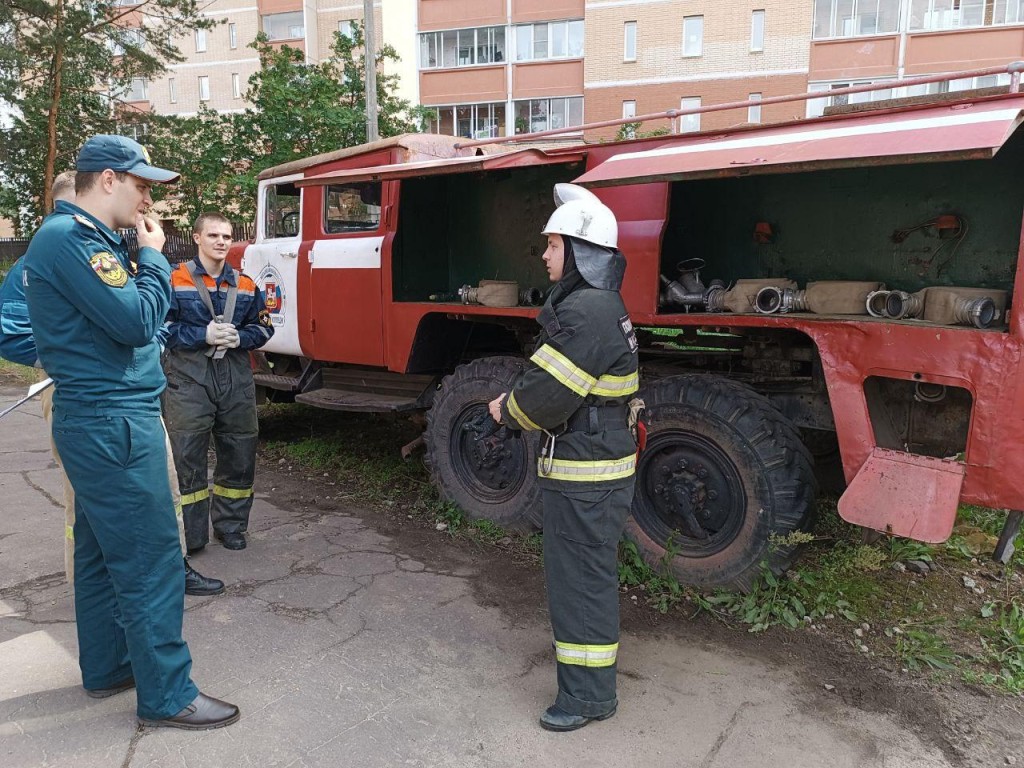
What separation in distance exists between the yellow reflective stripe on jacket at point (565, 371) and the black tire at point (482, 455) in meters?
1.73

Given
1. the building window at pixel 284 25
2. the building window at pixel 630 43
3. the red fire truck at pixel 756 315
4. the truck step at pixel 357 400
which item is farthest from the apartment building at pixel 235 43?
the red fire truck at pixel 756 315

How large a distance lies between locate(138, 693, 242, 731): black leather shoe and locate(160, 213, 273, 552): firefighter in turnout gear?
161 cm

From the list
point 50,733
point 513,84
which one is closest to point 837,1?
point 513,84

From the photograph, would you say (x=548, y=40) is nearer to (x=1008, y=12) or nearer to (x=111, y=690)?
(x=1008, y=12)

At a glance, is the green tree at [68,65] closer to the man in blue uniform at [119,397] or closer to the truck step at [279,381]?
the truck step at [279,381]

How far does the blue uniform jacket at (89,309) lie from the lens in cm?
229

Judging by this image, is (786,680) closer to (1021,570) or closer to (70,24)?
(1021,570)

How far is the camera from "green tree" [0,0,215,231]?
55.1 ft

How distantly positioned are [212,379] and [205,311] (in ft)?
1.21

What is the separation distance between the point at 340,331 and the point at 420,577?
215 centimetres

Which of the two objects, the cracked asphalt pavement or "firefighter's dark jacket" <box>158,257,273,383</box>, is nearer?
the cracked asphalt pavement

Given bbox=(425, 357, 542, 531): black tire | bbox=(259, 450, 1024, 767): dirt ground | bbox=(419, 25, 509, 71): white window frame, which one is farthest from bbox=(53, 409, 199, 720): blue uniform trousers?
bbox=(419, 25, 509, 71): white window frame

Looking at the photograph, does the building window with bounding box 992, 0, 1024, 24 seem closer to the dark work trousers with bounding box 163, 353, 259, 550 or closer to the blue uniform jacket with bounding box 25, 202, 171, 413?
the dark work trousers with bounding box 163, 353, 259, 550

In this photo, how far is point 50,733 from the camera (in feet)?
8.38
